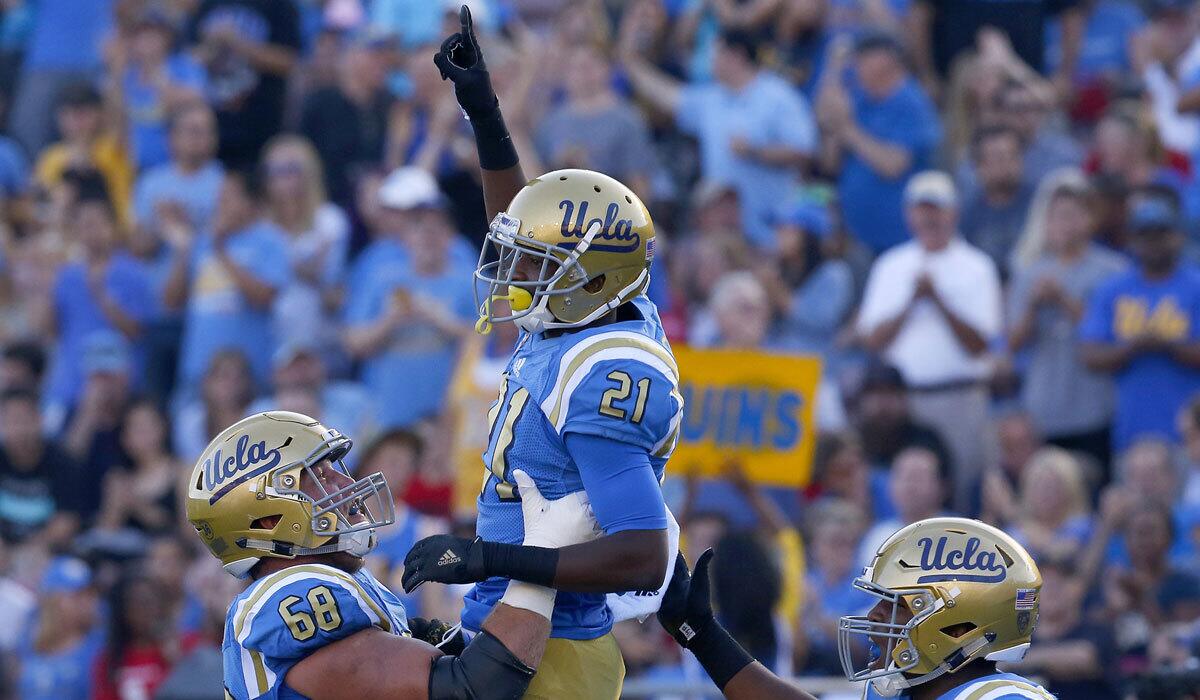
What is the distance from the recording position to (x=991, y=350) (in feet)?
34.4

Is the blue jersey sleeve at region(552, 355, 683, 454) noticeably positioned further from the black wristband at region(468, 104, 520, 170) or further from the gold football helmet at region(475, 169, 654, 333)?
the black wristband at region(468, 104, 520, 170)

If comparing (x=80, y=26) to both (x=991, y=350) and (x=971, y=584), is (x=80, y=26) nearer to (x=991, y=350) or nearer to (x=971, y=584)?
(x=991, y=350)

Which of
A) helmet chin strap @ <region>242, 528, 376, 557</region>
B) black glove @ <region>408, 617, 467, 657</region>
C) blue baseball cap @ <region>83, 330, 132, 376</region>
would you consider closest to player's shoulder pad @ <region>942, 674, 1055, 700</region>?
black glove @ <region>408, 617, 467, 657</region>

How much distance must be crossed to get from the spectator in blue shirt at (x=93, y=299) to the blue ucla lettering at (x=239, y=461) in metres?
7.35

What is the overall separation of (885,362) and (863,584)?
17.7 ft

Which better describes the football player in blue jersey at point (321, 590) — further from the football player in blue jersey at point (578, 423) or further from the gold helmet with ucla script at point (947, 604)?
the gold helmet with ucla script at point (947, 604)

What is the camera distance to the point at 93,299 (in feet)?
39.8

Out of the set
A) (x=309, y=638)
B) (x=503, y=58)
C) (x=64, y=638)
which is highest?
(x=503, y=58)

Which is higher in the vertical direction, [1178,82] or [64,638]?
[1178,82]

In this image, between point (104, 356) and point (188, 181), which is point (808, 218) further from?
point (104, 356)

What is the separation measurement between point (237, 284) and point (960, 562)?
738 cm

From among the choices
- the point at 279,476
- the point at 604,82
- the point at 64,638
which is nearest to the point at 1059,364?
the point at 604,82

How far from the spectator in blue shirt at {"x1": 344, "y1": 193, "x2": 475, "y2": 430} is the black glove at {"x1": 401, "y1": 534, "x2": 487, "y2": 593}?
637 cm

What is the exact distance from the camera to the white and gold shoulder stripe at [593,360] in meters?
4.60
